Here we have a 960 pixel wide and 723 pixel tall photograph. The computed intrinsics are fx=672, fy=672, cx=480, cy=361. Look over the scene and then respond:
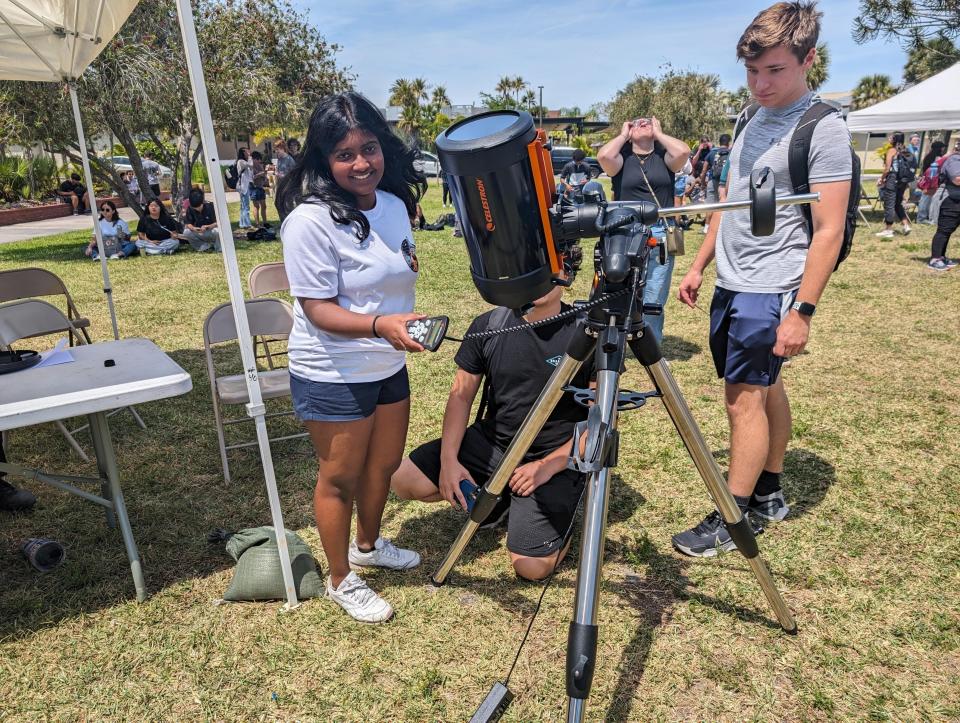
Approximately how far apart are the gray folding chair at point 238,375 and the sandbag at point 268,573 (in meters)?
0.90

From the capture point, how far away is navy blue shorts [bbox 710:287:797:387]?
2.56 m

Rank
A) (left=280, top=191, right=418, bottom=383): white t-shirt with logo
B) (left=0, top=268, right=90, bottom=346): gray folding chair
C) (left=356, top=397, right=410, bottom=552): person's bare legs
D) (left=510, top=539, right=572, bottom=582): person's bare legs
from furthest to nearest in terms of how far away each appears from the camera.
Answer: (left=0, top=268, right=90, bottom=346): gray folding chair < (left=510, top=539, right=572, bottom=582): person's bare legs < (left=356, top=397, right=410, bottom=552): person's bare legs < (left=280, top=191, right=418, bottom=383): white t-shirt with logo

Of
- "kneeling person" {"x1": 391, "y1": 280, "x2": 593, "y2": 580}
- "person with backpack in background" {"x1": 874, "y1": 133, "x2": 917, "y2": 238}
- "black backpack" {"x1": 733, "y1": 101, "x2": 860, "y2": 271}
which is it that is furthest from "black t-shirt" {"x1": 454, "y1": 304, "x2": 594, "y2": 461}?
"person with backpack in background" {"x1": 874, "y1": 133, "x2": 917, "y2": 238}

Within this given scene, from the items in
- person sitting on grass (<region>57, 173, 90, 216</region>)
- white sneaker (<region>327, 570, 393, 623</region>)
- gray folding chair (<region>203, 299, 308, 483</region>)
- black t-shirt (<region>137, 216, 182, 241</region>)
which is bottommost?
white sneaker (<region>327, 570, 393, 623</region>)

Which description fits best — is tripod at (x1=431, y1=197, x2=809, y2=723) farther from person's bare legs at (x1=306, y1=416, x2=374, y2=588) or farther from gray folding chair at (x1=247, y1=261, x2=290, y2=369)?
gray folding chair at (x1=247, y1=261, x2=290, y2=369)

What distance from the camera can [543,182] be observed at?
5.16 ft

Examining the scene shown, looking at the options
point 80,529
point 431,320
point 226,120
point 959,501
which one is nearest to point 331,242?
point 431,320

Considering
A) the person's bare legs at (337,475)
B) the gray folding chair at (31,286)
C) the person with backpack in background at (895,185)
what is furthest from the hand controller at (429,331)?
the person with backpack in background at (895,185)

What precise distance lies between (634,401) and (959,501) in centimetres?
237

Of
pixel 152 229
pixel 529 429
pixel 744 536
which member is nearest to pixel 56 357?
pixel 529 429

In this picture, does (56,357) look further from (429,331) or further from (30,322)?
(429,331)

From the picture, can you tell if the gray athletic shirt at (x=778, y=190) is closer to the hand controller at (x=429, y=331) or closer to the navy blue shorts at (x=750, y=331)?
the navy blue shorts at (x=750, y=331)

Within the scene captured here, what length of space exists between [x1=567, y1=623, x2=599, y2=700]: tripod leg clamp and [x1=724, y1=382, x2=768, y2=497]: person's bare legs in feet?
4.41

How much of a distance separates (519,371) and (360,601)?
43.0 inches
